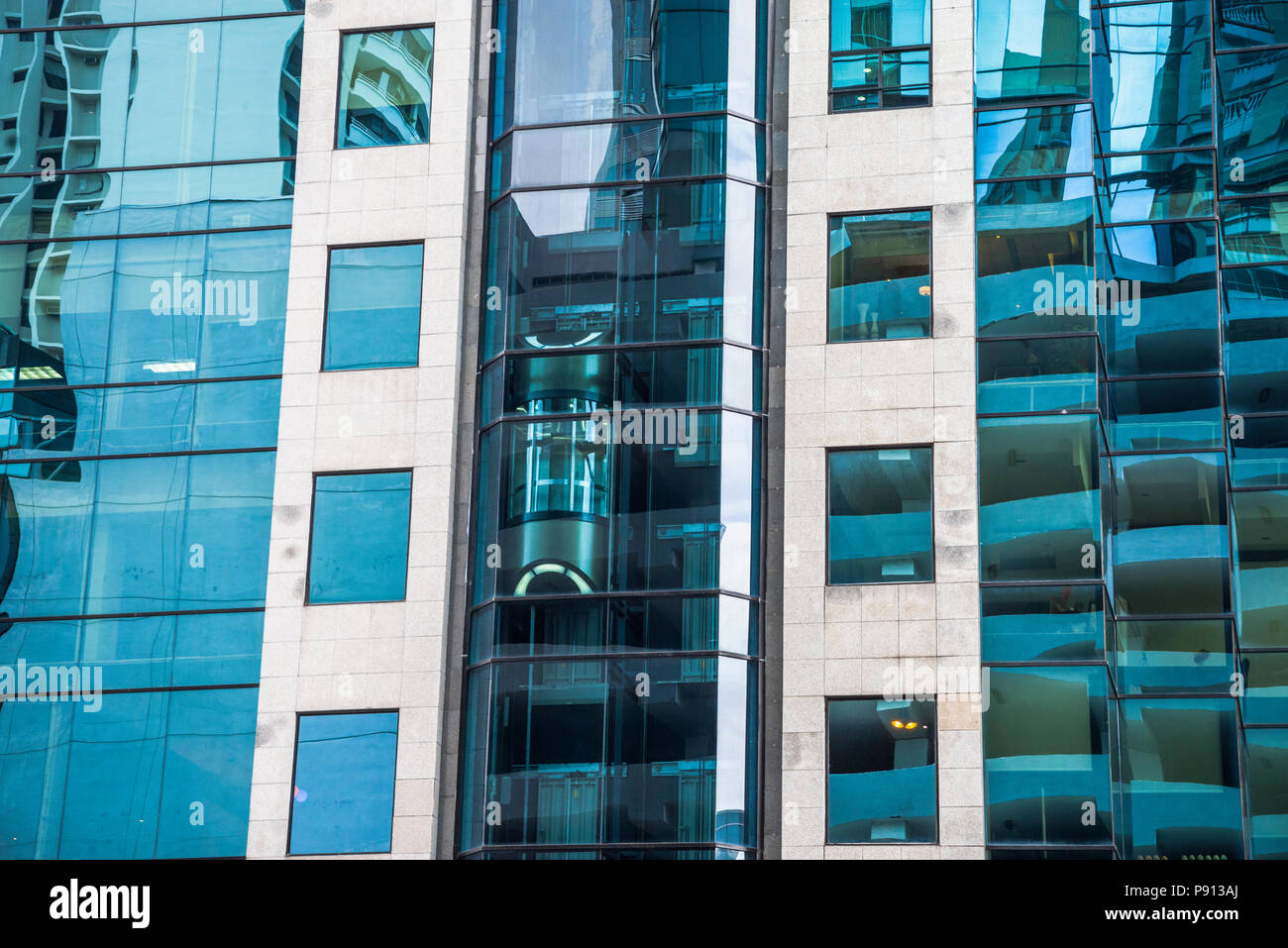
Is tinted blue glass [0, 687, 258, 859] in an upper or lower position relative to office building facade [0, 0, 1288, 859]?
lower

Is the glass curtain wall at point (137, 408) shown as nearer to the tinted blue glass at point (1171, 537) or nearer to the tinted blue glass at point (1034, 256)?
the tinted blue glass at point (1034, 256)

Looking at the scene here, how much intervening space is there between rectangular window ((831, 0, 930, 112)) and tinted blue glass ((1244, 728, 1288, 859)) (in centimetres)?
1165

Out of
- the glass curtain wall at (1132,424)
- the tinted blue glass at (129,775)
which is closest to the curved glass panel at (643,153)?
the glass curtain wall at (1132,424)

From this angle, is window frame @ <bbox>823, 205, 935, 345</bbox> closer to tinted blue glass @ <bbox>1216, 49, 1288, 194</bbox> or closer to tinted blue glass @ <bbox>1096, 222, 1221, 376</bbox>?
tinted blue glass @ <bbox>1096, 222, 1221, 376</bbox>

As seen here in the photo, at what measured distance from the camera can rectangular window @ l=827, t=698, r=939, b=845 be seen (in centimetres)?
2586

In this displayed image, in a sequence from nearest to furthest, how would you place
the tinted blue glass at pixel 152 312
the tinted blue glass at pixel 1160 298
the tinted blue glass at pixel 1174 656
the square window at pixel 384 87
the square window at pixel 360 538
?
the square window at pixel 360 538 < the tinted blue glass at pixel 1174 656 < the tinted blue glass at pixel 1160 298 < the tinted blue glass at pixel 152 312 < the square window at pixel 384 87

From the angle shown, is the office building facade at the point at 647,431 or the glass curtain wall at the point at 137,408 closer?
the office building facade at the point at 647,431

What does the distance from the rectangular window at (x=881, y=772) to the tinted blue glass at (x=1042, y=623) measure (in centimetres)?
148

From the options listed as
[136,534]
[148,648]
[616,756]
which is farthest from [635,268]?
[148,648]

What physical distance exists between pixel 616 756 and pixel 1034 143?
12.0 metres

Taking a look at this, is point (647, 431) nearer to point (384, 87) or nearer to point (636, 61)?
point (636, 61)

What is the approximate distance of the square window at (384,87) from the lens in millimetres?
30422

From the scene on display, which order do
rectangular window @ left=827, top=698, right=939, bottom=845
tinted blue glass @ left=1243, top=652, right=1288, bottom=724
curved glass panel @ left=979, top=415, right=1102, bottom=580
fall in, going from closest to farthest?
rectangular window @ left=827, top=698, right=939, bottom=845
curved glass panel @ left=979, top=415, right=1102, bottom=580
tinted blue glass @ left=1243, top=652, right=1288, bottom=724

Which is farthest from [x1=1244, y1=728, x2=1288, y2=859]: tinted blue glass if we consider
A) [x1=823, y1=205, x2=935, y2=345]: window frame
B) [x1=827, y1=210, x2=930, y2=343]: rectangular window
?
[x1=827, y1=210, x2=930, y2=343]: rectangular window
